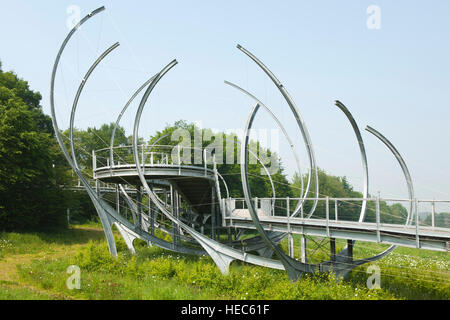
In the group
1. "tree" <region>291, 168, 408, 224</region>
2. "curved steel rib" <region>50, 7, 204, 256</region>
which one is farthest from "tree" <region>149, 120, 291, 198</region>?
"curved steel rib" <region>50, 7, 204, 256</region>

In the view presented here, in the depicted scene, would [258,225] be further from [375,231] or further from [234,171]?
[234,171]

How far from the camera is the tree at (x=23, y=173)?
28.5m

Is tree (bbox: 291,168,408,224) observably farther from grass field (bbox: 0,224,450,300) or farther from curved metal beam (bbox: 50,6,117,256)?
curved metal beam (bbox: 50,6,117,256)

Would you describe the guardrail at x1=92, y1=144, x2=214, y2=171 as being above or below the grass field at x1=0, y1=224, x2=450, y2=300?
above

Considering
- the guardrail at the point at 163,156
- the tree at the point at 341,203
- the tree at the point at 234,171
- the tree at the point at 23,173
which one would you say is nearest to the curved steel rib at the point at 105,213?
the guardrail at the point at 163,156

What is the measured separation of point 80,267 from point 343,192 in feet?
171

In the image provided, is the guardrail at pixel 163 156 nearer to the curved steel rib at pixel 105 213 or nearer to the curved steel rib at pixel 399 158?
the curved steel rib at pixel 105 213

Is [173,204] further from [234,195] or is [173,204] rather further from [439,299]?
[234,195]

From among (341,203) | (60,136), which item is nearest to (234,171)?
(341,203)

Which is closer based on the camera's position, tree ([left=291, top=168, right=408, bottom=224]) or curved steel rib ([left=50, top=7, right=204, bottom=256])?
curved steel rib ([left=50, top=7, right=204, bottom=256])

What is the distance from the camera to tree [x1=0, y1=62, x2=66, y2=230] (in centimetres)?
2848

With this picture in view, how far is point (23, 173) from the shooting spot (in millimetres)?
29109

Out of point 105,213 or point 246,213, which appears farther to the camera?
point 105,213

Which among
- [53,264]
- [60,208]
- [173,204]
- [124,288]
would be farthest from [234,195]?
[124,288]
